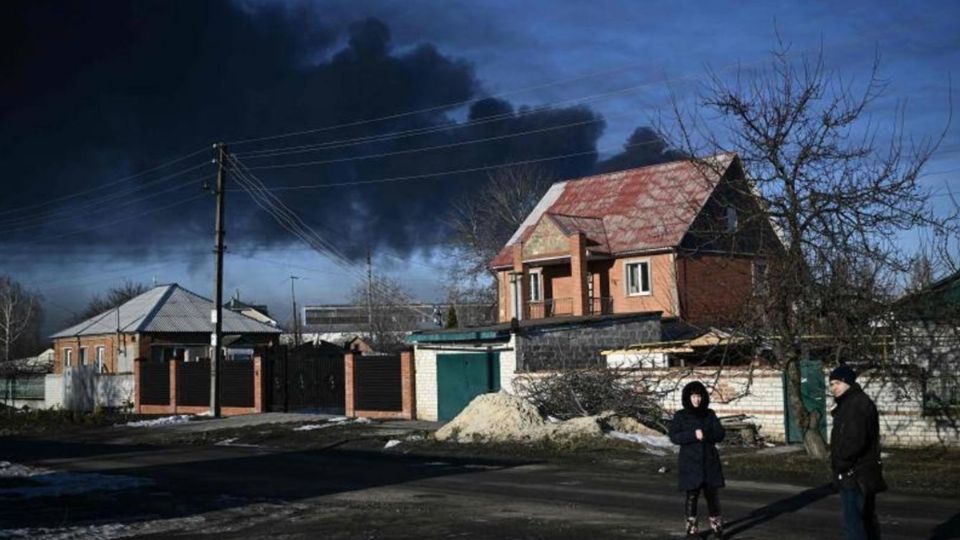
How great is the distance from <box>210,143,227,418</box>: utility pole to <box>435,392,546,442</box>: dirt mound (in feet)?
46.8

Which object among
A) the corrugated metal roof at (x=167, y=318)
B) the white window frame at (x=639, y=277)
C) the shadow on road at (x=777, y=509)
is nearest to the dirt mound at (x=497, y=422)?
the shadow on road at (x=777, y=509)

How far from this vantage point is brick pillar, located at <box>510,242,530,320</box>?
155 ft

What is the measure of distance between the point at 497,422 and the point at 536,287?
23783 millimetres

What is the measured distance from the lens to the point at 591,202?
49188 mm

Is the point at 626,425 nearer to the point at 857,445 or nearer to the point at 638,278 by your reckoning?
the point at 857,445

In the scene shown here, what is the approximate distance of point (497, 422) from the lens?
24938mm

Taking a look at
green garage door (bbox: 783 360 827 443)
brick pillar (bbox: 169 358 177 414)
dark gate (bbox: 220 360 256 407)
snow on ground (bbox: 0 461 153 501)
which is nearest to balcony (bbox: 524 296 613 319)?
dark gate (bbox: 220 360 256 407)

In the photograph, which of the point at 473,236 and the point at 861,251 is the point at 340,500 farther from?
the point at 473,236

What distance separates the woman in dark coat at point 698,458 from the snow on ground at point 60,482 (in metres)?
10.1

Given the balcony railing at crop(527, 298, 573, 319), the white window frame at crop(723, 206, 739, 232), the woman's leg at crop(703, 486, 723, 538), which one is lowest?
the woman's leg at crop(703, 486, 723, 538)

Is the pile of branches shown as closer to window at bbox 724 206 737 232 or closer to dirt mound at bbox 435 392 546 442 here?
dirt mound at bbox 435 392 546 442

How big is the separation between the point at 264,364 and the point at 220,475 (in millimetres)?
20079

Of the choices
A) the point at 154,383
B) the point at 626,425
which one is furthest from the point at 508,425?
the point at 154,383

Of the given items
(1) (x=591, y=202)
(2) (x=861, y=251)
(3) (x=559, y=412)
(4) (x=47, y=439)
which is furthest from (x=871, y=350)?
(1) (x=591, y=202)
